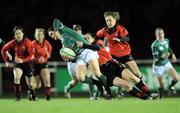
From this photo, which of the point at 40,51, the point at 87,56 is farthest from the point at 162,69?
the point at 87,56

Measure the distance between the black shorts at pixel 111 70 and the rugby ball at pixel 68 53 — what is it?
82 cm

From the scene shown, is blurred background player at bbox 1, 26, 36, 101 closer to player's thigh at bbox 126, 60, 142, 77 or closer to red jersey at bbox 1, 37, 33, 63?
red jersey at bbox 1, 37, 33, 63

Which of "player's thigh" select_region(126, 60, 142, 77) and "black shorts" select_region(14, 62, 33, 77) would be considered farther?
"black shorts" select_region(14, 62, 33, 77)

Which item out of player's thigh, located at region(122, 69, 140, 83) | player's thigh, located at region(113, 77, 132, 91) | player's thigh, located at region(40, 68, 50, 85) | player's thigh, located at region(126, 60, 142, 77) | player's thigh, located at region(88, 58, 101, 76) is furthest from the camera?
player's thigh, located at region(40, 68, 50, 85)

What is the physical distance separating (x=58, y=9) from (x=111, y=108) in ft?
64.5

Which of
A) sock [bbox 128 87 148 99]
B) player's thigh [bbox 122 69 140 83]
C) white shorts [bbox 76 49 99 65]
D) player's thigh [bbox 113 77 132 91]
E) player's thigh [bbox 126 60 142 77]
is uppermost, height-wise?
white shorts [bbox 76 49 99 65]

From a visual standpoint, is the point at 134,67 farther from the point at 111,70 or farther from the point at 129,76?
the point at 111,70

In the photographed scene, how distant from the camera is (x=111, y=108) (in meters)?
11.7

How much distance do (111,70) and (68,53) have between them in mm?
1069

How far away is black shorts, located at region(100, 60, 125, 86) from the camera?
13305mm

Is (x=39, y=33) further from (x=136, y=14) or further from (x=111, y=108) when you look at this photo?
(x=136, y=14)

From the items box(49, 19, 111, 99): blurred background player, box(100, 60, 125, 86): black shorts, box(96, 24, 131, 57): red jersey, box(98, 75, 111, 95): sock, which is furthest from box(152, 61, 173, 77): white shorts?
box(100, 60, 125, 86): black shorts

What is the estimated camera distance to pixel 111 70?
1335cm

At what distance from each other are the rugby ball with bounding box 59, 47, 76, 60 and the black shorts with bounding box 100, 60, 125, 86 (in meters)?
0.82
